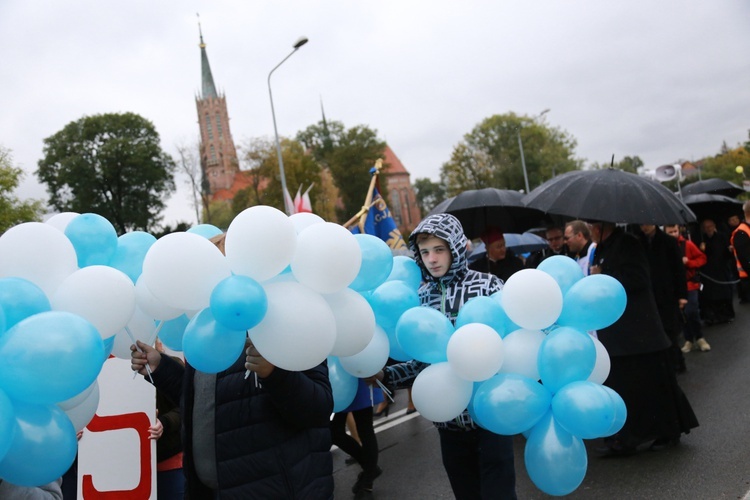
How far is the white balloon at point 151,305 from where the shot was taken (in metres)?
2.24

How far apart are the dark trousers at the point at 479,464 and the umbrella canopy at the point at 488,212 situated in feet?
13.5

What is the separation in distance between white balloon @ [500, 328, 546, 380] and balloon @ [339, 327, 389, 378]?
568 millimetres

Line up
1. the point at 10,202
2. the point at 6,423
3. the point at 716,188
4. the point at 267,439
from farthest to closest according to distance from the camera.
→ the point at 10,202
the point at 716,188
the point at 267,439
the point at 6,423

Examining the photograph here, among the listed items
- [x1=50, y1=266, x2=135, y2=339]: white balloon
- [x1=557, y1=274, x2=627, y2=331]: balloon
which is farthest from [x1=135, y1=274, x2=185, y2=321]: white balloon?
[x1=557, y1=274, x2=627, y2=331]: balloon

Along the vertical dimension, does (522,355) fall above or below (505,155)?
below

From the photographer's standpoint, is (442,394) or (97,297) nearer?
(97,297)

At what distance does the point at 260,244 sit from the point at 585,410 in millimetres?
1523

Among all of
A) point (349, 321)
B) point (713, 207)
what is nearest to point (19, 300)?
point (349, 321)

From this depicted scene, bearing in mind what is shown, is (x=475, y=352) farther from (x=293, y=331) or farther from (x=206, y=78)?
(x=206, y=78)

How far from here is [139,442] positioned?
3.23m

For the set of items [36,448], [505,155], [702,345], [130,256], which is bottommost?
[702,345]

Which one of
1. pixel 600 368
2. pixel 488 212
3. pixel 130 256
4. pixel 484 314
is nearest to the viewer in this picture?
pixel 130 256

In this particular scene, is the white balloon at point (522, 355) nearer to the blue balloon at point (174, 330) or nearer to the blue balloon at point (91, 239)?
the blue balloon at point (174, 330)

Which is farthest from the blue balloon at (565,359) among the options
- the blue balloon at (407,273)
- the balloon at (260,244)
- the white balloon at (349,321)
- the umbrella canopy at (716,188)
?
the umbrella canopy at (716,188)
